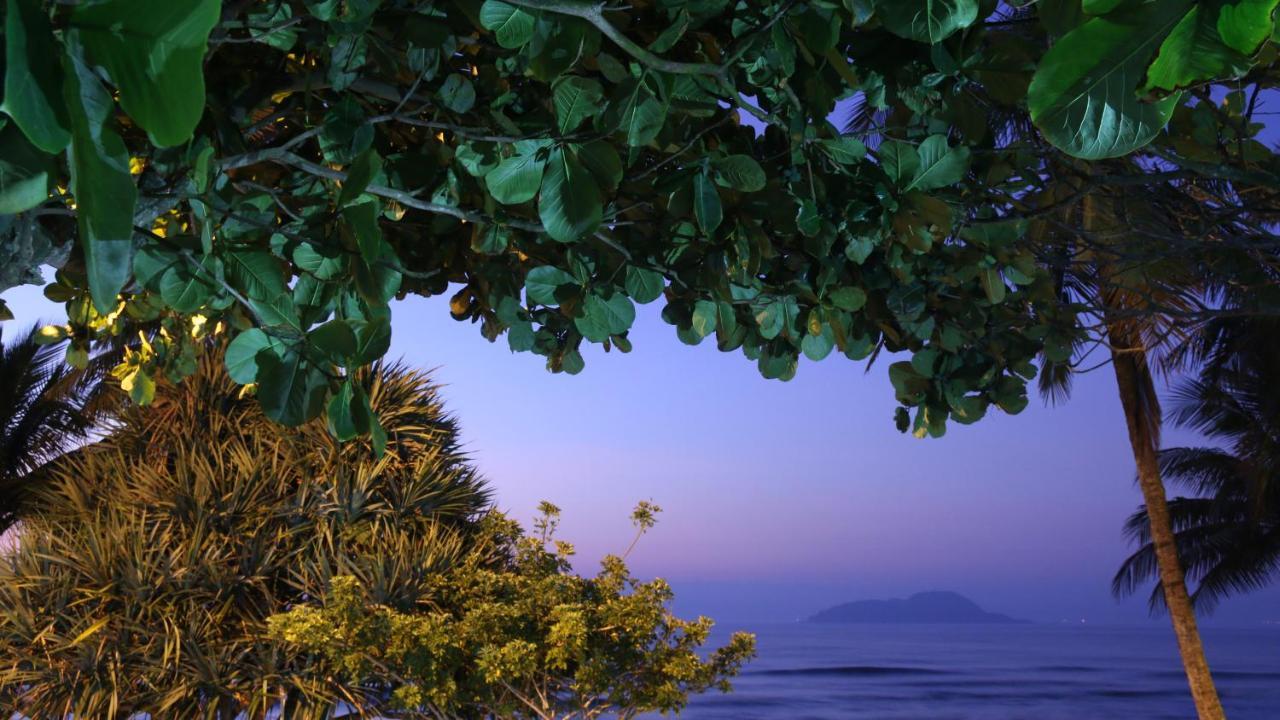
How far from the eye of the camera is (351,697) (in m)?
5.66

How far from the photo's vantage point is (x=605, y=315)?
3.76ft

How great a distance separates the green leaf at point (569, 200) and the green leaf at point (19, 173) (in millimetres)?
390

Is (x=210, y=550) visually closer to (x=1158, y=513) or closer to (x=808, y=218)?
(x=808, y=218)

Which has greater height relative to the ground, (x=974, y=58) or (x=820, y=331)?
(x=974, y=58)

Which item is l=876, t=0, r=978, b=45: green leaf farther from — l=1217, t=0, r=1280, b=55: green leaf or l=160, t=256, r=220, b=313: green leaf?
l=160, t=256, r=220, b=313: green leaf

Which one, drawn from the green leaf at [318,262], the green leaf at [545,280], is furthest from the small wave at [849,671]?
the green leaf at [318,262]

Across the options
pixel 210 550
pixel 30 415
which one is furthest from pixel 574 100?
pixel 30 415

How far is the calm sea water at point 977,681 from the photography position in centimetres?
1769

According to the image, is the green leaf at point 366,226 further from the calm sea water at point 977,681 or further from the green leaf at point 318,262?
the calm sea water at point 977,681

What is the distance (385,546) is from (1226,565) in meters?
10.1

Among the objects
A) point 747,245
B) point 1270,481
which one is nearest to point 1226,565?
point 1270,481

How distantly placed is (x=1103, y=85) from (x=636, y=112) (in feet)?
1.35

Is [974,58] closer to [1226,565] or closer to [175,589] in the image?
[175,589]

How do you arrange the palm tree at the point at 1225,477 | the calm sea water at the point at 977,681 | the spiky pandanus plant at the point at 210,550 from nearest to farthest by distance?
the spiky pandanus plant at the point at 210,550 < the palm tree at the point at 1225,477 < the calm sea water at the point at 977,681
